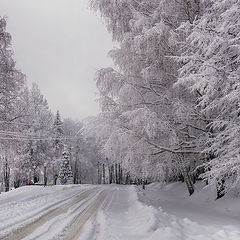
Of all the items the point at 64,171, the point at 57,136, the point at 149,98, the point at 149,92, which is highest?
the point at 57,136

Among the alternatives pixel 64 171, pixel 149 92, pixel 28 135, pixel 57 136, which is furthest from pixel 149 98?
pixel 57 136

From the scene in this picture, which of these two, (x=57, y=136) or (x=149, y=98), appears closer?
(x=149, y=98)

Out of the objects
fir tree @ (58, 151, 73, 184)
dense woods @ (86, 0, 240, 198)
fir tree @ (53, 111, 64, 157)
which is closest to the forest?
dense woods @ (86, 0, 240, 198)

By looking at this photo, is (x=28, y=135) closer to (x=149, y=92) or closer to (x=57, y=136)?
(x=149, y=92)

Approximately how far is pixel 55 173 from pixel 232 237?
1460 inches

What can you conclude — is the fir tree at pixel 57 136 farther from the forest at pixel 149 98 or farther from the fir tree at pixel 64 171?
the forest at pixel 149 98

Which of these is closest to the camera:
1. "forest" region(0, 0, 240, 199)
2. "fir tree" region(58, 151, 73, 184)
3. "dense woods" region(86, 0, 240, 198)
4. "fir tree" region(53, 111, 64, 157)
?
"forest" region(0, 0, 240, 199)

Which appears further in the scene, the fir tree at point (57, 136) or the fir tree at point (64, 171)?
the fir tree at point (57, 136)

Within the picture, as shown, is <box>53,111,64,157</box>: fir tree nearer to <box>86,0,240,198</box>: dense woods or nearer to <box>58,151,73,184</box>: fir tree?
<box>58,151,73,184</box>: fir tree

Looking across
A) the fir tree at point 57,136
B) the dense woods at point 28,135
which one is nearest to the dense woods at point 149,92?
the dense woods at point 28,135

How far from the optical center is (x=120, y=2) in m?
10.6

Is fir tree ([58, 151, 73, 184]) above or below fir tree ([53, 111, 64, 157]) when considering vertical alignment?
below

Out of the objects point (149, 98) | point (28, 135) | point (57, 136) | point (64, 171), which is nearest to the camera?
point (149, 98)

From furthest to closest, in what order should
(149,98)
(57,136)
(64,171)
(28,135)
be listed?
(57,136) < (64,171) < (28,135) < (149,98)
